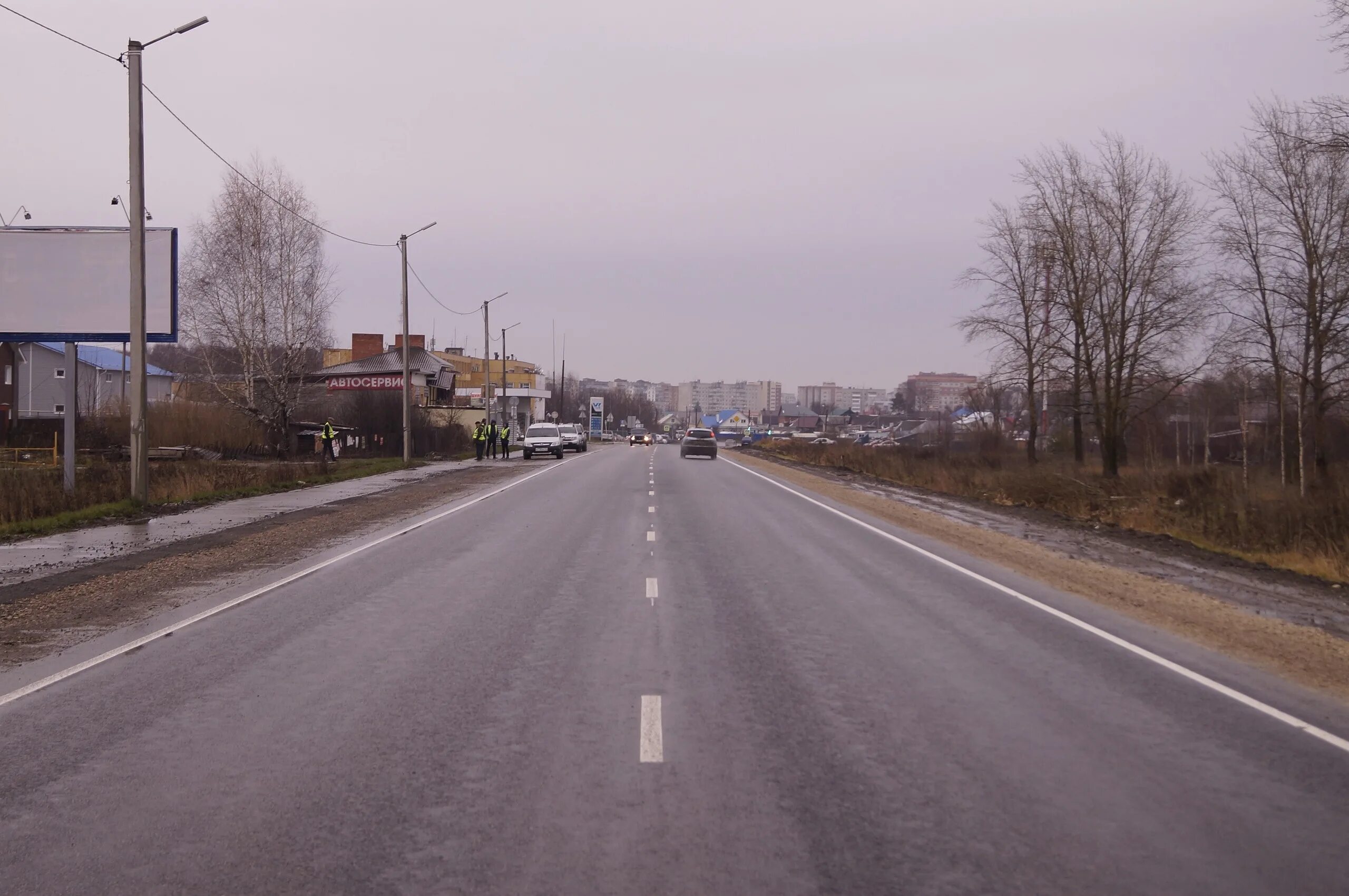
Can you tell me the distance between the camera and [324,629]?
33.0 ft

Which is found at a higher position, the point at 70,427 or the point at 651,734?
the point at 70,427

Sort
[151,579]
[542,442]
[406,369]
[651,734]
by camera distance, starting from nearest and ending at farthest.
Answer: [651,734] < [151,579] < [406,369] < [542,442]

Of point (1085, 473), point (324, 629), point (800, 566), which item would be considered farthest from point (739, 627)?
point (1085, 473)

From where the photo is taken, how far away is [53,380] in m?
78.5

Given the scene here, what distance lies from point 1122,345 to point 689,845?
130 ft

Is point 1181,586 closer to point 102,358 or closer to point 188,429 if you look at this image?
point 188,429

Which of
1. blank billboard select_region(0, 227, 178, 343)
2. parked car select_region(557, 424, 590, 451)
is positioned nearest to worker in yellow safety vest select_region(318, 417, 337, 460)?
blank billboard select_region(0, 227, 178, 343)

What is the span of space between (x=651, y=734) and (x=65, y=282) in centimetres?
2649

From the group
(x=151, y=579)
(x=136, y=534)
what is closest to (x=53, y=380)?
(x=136, y=534)

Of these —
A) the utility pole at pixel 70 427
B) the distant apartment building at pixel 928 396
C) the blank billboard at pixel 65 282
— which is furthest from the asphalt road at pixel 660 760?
the distant apartment building at pixel 928 396

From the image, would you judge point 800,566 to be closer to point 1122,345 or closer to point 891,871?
point 891,871

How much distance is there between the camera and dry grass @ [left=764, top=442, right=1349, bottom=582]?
17.3m

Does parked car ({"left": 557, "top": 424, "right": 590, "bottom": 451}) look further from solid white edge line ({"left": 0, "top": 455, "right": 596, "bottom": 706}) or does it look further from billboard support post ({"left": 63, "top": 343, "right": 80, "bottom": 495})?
solid white edge line ({"left": 0, "top": 455, "right": 596, "bottom": 706})

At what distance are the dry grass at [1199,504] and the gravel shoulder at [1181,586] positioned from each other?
0.60 metres
